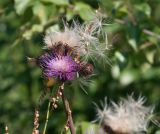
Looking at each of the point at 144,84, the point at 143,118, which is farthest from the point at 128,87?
the point at 143,118

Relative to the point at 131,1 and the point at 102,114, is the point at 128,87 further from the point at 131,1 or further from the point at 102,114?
the point at 102,114

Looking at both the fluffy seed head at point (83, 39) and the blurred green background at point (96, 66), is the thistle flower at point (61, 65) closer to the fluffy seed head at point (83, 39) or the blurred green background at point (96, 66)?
the fluffy seed head at point (83, 39)

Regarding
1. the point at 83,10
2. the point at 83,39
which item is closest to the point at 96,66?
the point at 83,10

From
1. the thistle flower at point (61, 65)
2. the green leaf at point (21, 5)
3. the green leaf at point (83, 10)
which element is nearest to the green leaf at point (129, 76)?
the green leaf at point (83, 10)

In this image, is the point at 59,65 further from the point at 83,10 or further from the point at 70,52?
the point at 83,10

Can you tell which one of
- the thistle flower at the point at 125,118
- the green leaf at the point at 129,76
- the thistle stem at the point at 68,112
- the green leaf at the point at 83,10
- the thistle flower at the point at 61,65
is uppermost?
the thistle flower at the point at 61,65

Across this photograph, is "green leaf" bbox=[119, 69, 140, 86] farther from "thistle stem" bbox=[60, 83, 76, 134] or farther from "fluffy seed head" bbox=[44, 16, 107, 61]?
"thistle stem" bbox=[60, 83, 76, 134]
